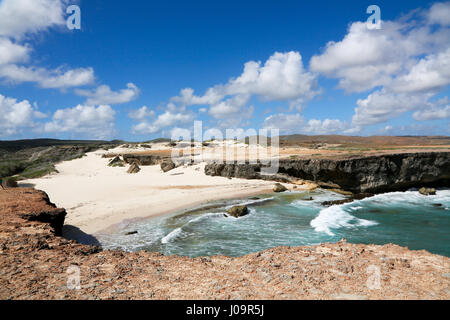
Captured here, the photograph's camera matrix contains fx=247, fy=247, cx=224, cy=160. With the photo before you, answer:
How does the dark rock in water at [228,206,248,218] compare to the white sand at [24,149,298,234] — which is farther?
the dark rock in water at [228,206,248,218]

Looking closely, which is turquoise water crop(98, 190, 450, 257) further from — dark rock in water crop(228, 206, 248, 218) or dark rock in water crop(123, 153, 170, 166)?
dark rock in water crop(123, 153, 170, 166)

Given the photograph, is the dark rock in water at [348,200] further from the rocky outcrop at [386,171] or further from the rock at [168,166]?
the rock at [168,166]

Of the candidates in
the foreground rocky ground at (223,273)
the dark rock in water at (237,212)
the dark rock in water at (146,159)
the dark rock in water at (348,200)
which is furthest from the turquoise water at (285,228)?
the dark rock in water at (146,159)

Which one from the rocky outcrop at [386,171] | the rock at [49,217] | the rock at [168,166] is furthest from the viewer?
the rock at [168,166]

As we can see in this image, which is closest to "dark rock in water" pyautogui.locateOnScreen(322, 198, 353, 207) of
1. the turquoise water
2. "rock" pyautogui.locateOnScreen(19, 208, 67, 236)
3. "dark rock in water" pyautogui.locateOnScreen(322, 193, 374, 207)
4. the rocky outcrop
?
"dark rock in water" pyautogui.locateOnScreen(322, 193, 374, 207)

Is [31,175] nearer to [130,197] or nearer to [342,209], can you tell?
[130,197]
